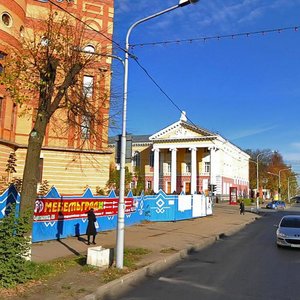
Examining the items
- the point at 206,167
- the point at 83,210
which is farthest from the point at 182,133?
the point at 83,210

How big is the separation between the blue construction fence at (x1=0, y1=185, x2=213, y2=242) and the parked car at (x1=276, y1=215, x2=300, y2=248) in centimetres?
868

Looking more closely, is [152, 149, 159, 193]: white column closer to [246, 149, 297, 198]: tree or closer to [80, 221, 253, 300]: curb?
[246, 149, 297, 198]: tree

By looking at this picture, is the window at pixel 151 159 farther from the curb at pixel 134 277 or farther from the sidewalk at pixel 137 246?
the curb at pixel 134 277

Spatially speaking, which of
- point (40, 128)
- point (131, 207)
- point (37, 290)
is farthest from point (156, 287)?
point (131, 207)

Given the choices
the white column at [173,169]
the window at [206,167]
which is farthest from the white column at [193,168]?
the white column at [173,169]

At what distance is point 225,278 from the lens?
1094cm

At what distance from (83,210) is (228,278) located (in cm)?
1068

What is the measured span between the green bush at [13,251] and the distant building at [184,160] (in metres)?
71.7

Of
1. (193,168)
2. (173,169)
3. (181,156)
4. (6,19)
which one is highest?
(6,19)

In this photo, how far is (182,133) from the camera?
8612cm

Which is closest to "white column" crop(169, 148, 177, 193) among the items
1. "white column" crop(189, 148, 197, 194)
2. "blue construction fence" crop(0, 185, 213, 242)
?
"white column" crop(189, 148, 197, 194)

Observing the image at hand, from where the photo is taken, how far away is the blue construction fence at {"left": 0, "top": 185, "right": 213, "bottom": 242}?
1661cm

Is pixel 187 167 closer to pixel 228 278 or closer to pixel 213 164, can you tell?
pixel 213 164

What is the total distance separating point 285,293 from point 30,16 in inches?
1072
